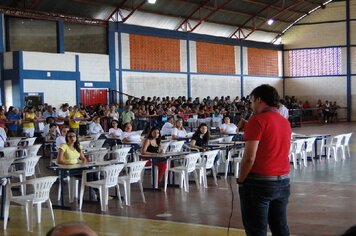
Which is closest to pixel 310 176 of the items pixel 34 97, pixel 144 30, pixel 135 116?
pixel 135 116

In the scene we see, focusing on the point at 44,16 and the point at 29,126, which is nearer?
the point at 29,126

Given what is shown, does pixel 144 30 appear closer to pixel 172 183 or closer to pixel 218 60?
pixel 218 60

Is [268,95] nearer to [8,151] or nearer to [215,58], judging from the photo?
[8,151]

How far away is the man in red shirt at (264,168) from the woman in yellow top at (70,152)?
549 cm

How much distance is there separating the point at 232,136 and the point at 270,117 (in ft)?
36.3

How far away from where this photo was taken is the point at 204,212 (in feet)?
28.3

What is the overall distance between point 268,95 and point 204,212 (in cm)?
438

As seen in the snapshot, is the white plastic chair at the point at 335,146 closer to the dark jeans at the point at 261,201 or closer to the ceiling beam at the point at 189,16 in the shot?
the dark jeans at the point at 261,201

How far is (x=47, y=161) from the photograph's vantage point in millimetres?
15914

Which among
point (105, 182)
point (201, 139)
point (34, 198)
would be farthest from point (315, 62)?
point (34, 198)

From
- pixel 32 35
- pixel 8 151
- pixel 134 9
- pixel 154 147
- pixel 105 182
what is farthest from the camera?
pixel 134 9

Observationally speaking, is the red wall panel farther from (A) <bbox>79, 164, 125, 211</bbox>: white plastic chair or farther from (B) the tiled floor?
(A) <bbox>79, 164, 125, 211</bbox>: white plastic chair

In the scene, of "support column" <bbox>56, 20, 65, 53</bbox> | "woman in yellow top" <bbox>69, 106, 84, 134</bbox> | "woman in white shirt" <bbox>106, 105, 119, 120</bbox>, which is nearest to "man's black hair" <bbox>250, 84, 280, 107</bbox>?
"woman in yellow top" <bbox>69, 106, 84, 134</bbox>

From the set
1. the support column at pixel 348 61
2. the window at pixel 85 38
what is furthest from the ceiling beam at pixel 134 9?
the support column at pixel 348 61
